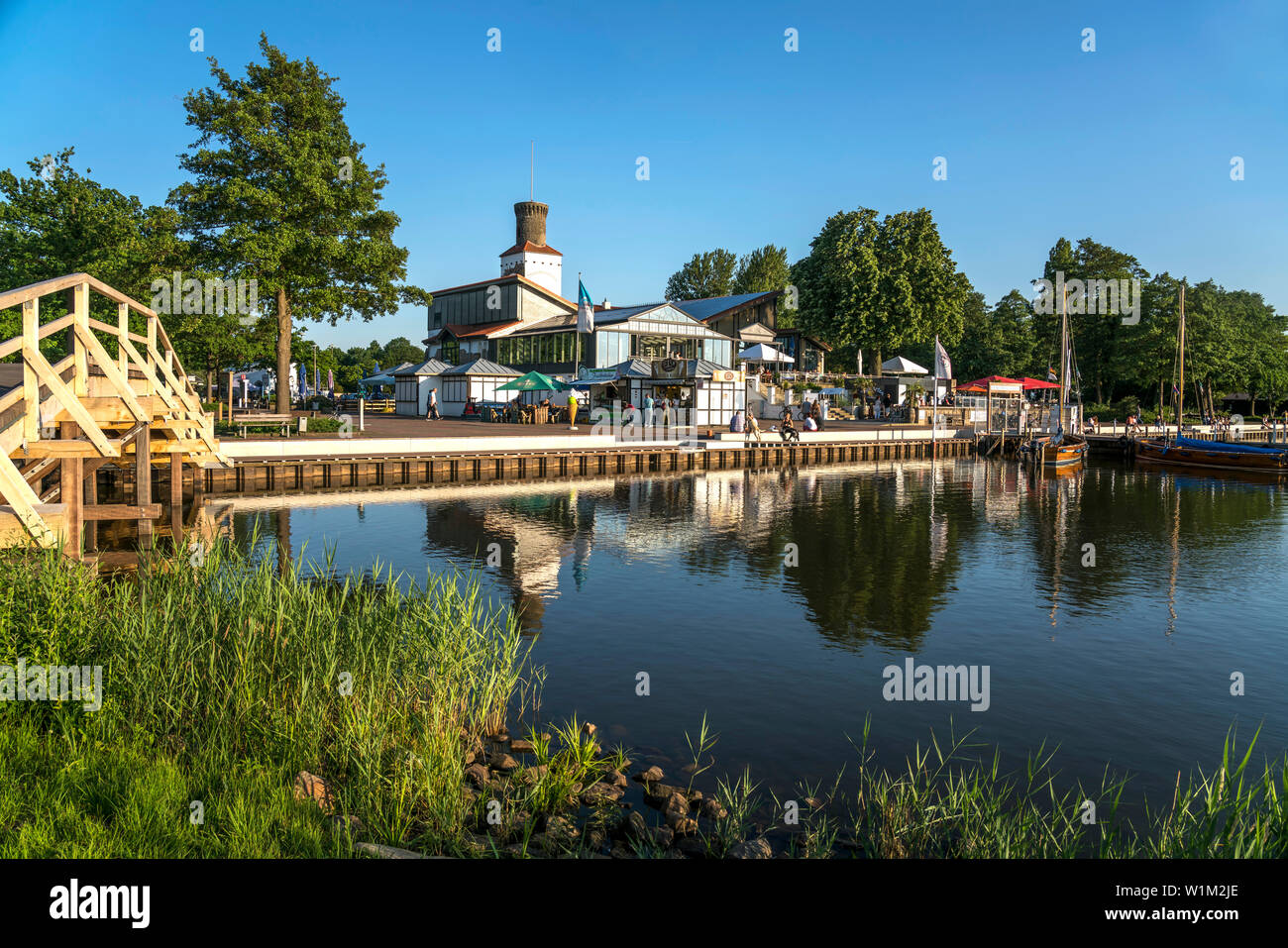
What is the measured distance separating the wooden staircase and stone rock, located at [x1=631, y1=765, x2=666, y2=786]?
24.3 ft

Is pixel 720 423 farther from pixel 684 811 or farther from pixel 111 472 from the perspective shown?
pixel 684 811

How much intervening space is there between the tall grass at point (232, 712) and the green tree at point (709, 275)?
4521 inches

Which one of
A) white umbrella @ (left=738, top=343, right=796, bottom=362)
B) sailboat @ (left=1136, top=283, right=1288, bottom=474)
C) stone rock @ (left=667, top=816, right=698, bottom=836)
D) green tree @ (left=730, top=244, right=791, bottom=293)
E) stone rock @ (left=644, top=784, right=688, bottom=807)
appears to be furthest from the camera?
green tree @ (left=730, top=244, right=791, bottom=293)

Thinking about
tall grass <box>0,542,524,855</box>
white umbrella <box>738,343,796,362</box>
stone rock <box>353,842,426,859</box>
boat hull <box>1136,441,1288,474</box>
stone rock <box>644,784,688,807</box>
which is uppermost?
white umbrella <box>738,343,796,362</box>

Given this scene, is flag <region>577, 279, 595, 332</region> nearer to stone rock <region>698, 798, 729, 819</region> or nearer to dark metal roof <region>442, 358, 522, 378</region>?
dark metal roof <region>442, 358, 522, 378</region>

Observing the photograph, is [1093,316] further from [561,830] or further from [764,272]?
[561,830]

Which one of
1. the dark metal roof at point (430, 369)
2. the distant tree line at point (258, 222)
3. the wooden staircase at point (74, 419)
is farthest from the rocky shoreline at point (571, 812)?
the dark metal roof at point (430, 369)

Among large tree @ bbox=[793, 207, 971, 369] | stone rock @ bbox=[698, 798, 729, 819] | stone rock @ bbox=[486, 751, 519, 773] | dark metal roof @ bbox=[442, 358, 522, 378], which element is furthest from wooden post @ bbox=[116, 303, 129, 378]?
large tree @ bbox=[793, 207, 971, 369]

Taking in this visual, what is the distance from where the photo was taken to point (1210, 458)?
49.4m

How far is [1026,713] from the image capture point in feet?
37.9

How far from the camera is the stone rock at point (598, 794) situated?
26.7 feet

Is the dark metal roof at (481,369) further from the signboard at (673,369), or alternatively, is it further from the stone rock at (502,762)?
the stone rock at (502,762)

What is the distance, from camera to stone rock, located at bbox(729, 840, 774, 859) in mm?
7035

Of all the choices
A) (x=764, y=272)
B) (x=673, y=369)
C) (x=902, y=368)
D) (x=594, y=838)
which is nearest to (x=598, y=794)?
(x=594, y=838)
